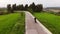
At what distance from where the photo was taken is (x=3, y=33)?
42.6ft

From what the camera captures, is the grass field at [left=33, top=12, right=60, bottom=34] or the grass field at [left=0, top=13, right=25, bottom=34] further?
the grass field at [left=33, top=12, right=60, bottom=34]

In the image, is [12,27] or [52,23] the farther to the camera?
[52,23]

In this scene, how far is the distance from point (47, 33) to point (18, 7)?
77.3 meters

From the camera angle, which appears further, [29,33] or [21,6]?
[21,6]

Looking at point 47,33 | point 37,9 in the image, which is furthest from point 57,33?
point 37,9

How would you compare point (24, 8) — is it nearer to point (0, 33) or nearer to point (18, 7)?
point (18, 7)

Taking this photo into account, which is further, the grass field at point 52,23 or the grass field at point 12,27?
the grass field at point 52,23

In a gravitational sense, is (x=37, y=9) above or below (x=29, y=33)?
below

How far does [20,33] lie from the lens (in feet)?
39.7

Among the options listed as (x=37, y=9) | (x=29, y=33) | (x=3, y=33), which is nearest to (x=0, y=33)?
(x=3, y=33)

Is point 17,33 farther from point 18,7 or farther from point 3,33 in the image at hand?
point 18,7

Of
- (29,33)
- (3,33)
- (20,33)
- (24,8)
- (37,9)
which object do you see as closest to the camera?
(29,33)

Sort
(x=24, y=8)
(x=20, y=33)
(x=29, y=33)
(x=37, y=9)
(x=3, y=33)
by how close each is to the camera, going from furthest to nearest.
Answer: (x=24, y=8) → (x=37, y=9) → (x=3, y=33) → (x=20, y=33) → (x=29, y=33)

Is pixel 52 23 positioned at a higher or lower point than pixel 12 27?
lower
